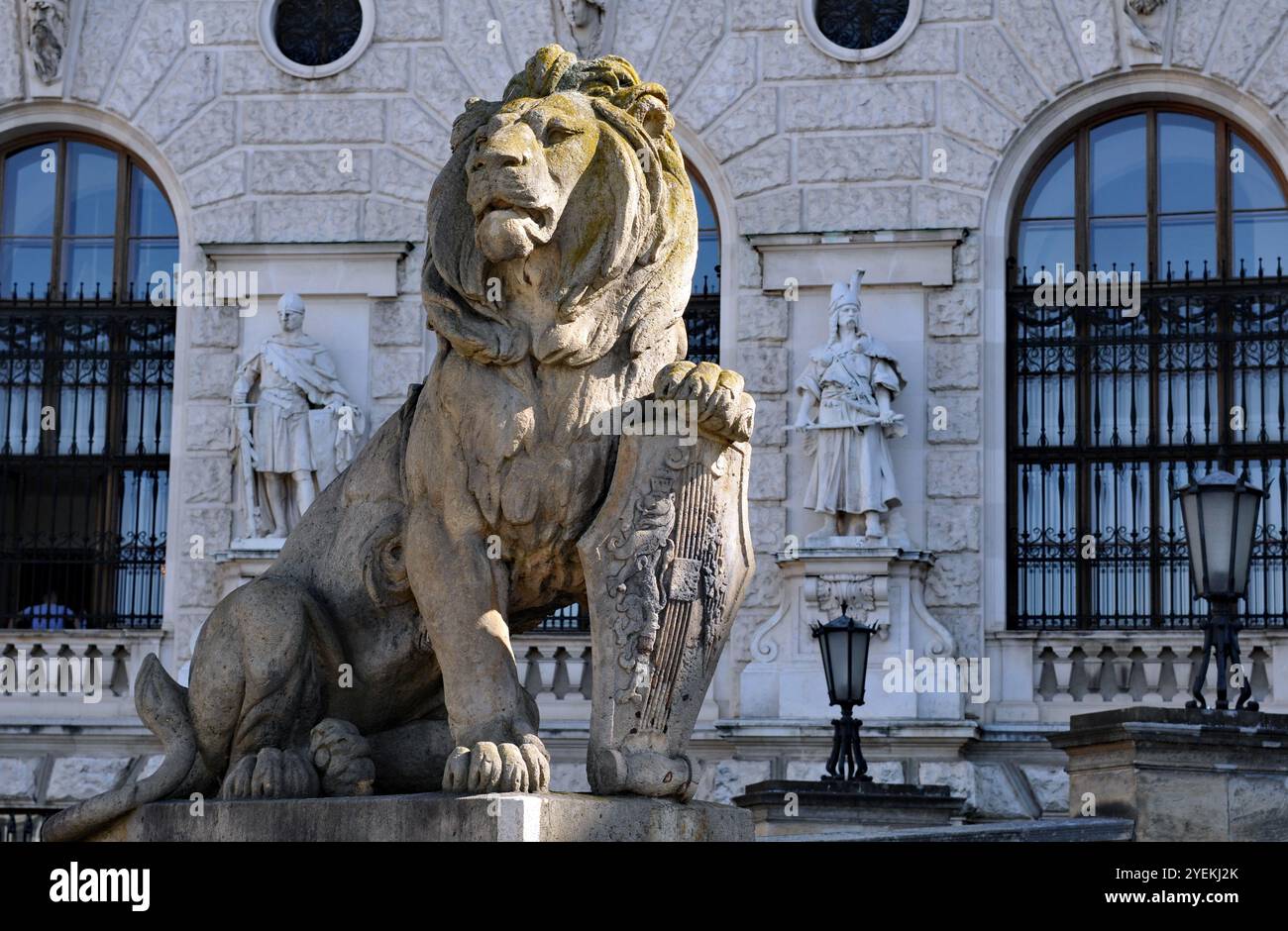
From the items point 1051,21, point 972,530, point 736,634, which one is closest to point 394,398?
point 736,634

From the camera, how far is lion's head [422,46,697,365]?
5.55 meters

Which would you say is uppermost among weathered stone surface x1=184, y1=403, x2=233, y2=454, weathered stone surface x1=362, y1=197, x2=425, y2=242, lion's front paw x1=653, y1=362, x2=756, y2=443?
weathered stone surface x1=362, y1=197, x2=425, y2=242

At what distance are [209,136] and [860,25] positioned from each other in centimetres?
560

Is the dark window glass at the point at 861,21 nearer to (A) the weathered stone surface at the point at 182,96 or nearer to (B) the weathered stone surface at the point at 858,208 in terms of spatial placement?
(B) the weathered stone surface at the point at 858,208

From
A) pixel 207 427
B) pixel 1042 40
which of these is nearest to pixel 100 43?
pixel 207 427

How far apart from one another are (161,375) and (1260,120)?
9416mm

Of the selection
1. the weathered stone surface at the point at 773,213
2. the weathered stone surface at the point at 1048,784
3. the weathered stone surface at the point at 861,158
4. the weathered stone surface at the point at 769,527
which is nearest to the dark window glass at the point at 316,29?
the weathered stone surface at the point at 773,213

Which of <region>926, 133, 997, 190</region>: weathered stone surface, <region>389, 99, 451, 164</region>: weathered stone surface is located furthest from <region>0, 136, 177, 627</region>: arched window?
<region>926, 133, 997, 190</region>: weathered stone surface

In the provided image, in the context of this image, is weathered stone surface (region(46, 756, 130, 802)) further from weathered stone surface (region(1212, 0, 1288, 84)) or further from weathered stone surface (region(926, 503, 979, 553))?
weathered stone surface (region(1212, 0, 1288, 84))

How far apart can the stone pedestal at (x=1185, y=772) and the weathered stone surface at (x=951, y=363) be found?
6.90 meters

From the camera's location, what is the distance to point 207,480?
19203 mm

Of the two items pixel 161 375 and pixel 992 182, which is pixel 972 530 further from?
pixel 161 375

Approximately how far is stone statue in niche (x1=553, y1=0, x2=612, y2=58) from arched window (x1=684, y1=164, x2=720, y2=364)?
1307mm

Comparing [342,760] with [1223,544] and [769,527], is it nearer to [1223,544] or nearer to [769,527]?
[1223,544]
